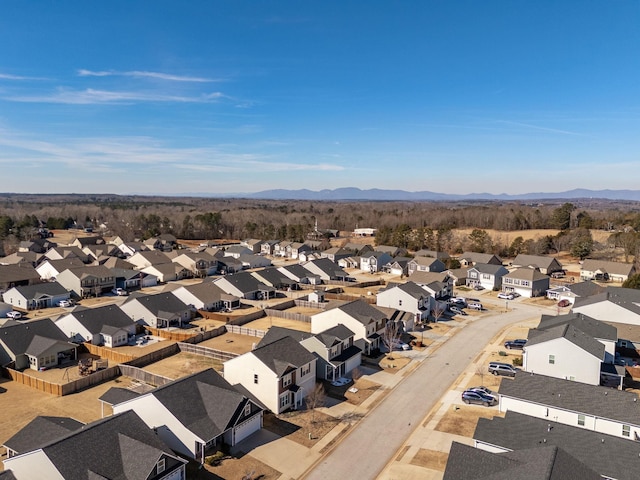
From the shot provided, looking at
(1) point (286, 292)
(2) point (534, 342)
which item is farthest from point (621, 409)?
(1) point (286, 292)

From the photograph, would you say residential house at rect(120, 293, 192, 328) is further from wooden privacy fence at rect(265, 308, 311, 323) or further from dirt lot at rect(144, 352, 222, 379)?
wooden privacy fence at rect(265, 308, 311, 323)

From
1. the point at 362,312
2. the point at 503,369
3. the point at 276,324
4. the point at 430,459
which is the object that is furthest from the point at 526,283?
the point at 430,459

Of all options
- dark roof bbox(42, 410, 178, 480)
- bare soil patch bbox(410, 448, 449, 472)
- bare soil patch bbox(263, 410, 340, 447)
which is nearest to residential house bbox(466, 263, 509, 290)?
bare soil patch bbox(263, 410, 340, 447)

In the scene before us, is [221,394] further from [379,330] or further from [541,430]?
[379,330]

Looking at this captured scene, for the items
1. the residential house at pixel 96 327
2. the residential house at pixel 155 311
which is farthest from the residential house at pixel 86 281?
the residential house at pixel 96 327

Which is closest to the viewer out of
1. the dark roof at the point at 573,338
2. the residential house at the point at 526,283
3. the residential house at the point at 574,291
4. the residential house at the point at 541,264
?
the dark roof at the point at 573,338

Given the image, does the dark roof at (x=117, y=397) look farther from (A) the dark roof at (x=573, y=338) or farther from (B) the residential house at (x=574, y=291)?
(B) the residential house at (x=574, y=291)

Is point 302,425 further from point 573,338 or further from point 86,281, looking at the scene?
point 86,281
